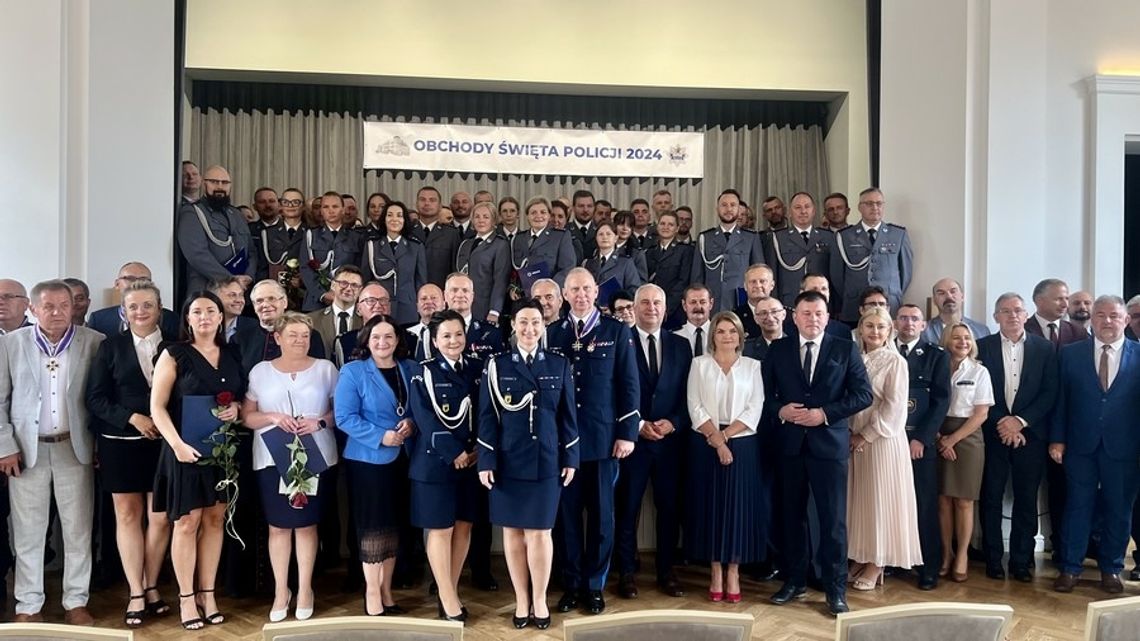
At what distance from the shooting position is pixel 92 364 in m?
3.91

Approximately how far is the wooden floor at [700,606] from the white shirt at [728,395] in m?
0.89

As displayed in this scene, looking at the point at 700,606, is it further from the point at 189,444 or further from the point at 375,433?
the point at 189,444

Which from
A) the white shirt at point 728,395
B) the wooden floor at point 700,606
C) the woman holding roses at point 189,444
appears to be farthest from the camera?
the white shirt at point 728,395

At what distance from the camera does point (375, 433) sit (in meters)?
3.78

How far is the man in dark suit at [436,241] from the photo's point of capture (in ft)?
21.1

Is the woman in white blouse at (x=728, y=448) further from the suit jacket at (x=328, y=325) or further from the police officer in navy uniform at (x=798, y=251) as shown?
the police officer in navy uniform at (x=798, y=251)

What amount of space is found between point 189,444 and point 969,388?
4.03 m

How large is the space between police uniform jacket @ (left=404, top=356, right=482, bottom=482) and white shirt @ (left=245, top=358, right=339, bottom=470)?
1.43 ft

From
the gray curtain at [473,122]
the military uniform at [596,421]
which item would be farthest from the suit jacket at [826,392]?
the gray curtain at [473,122]

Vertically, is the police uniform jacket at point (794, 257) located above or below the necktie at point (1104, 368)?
above

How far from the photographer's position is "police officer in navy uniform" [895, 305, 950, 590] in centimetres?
455

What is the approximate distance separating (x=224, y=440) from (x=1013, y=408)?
165 inches

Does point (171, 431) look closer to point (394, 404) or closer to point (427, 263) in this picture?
point (394, 404)

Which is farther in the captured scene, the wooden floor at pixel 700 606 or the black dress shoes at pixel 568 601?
the black dress shoes at pixel 568 601
